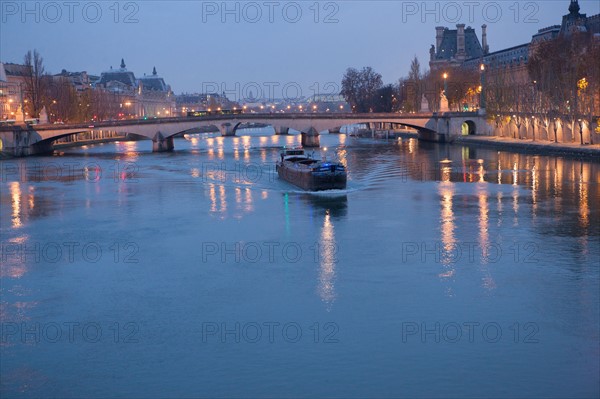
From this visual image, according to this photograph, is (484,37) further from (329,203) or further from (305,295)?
(305,295)

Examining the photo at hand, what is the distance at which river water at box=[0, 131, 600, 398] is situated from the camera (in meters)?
13.3

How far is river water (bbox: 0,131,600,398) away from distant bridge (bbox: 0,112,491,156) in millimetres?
40644

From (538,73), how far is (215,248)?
49.5 meters

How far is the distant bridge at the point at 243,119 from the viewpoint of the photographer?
243 ft

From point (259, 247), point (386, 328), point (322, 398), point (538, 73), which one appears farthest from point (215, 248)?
point (538, 73)

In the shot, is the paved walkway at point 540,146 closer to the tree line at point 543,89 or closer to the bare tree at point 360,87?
the tree line at point 543,89

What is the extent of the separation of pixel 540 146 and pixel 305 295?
42.3 m

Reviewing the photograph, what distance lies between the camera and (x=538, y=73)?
66.8 meters

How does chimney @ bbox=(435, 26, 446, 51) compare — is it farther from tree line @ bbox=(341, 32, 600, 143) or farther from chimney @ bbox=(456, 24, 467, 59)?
tree line @ bbox=(341, 32, 600, 143)

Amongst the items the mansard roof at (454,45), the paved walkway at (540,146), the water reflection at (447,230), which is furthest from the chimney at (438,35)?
the water reflection at (447,230)

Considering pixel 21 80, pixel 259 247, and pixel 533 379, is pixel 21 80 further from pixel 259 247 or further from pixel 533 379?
pixel 533 379

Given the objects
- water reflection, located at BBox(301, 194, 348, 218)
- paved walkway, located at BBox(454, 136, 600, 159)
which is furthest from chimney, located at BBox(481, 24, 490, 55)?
water reflection, located at BBox(301, 194, 348, 218)

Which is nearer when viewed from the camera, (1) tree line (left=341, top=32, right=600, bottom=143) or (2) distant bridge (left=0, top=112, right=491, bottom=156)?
(1) tree line (left=341, top=32, right=600, bottom=143)

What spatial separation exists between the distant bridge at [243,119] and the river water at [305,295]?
40644 millimetres
